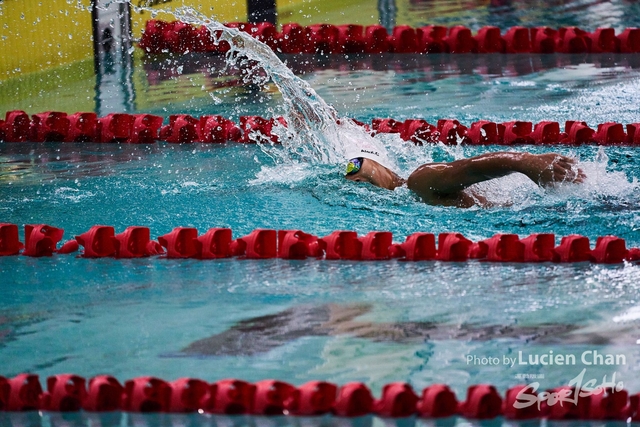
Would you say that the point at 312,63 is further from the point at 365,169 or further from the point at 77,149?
the point at 365,169

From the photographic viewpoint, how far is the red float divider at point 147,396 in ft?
8.32

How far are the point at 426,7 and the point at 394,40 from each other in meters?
2.17

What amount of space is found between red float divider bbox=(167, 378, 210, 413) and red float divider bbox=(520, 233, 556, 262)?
4.91 feet

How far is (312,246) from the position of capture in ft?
12.0

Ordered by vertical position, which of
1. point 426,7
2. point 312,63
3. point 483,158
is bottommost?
point 483,158

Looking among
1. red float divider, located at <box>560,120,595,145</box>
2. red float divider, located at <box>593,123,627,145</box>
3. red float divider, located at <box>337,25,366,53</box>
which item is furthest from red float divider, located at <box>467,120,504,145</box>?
red float divider, located at <box>337,25,366,53</box>

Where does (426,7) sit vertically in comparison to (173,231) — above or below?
above

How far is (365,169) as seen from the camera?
4188 millimetres

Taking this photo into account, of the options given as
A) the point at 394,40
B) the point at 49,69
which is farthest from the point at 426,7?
the point at 49,69

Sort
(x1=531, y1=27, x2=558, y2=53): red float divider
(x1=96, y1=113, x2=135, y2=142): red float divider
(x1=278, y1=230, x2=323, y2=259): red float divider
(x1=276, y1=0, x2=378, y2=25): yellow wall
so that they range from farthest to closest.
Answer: (x1=276, y1=0, x2=378, y2=25): yellow wall < (x1=531, y1=27, x2=558, y2=53): red float divider < (x1=96, y1=113, x2=135, y2=142): red float divider < (x1=278, y1=230, x2=323, y2=259): red float divider

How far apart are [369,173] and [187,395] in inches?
74.2

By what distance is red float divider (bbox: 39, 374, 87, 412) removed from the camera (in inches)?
101

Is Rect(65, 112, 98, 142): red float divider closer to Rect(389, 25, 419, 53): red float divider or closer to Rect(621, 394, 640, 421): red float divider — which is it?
Rect(389, 25, 419, 53): red float divider

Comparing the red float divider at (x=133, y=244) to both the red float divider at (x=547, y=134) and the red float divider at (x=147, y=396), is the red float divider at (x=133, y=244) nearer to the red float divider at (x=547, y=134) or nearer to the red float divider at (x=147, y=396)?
the red float divider at (x=147, y=396)
